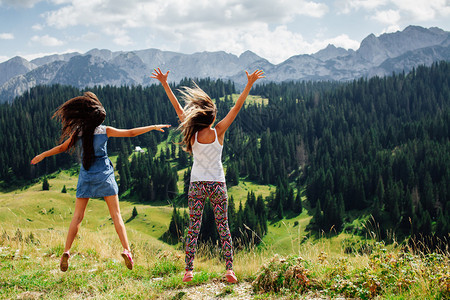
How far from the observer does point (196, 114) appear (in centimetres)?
678

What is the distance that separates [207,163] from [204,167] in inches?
4.1

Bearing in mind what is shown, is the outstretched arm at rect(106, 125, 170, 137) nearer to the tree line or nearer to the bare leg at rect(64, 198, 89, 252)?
the bare leg at rect(64, 198, 89, 252)

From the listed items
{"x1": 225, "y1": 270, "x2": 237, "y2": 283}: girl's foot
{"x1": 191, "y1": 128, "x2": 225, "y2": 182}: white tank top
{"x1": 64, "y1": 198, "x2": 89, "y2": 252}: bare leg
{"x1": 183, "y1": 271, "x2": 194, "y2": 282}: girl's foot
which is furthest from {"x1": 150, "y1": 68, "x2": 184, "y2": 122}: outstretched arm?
{"x1": 225, "y1": 270, "x2": 237, "y2": 283}: girl's foot

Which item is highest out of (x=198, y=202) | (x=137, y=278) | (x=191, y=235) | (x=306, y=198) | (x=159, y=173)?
(x=198, y=202)

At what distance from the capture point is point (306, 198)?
123 meters

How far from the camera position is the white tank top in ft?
22.1

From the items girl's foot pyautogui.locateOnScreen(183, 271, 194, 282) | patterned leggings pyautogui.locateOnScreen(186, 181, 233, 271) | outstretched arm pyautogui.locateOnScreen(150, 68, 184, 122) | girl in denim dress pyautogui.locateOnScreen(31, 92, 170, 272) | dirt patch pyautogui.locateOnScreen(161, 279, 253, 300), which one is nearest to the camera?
dirt patch pyautogui.locateOnScreen(161, 279, 253, 300)

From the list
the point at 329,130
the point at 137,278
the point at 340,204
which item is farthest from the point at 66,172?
the point at 137,278

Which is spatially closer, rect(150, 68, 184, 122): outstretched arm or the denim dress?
the denim dress

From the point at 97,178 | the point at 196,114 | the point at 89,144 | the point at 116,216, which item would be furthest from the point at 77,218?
the point at 196,114

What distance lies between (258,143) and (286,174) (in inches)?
1684

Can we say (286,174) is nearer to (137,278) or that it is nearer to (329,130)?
(329,130)

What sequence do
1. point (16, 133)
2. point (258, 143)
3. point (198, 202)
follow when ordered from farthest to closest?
point (258, 143), point (16, 133), point (198, 202)

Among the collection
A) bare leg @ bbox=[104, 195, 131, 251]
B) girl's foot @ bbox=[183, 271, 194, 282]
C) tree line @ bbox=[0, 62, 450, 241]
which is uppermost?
bare leg @ bbox=[104, 195, 131, 251]
